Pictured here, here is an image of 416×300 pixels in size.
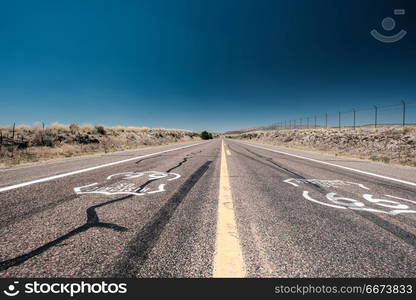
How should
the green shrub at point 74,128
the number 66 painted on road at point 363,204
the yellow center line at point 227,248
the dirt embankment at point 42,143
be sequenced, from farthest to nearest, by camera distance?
the green shrub at point 74,128
the dirt embankment at point 42,143
the number 66 painted on road at point 363,204
the yellow center line at point 227,248

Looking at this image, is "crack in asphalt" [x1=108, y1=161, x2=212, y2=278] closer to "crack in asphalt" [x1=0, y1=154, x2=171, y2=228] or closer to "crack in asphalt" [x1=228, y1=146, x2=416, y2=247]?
"crack in asphalt" [x1=0, y1=154, x2=171, y2=228]

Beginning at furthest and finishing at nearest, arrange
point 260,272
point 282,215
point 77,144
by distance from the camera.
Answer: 1. point 77,144
2. point 282,215
3. point 260,272

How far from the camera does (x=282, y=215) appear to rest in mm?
2305

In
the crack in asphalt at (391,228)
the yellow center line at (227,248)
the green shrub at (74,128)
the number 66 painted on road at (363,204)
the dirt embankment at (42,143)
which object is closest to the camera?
the yellow center line at (227,248)

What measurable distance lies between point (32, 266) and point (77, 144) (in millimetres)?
16353

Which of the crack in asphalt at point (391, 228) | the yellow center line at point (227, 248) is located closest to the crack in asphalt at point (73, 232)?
the yellow center line at point (227, 248)

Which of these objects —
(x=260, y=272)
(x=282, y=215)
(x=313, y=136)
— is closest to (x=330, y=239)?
(x=282, y=215)

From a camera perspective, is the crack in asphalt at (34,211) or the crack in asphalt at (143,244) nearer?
the crack in asphalt at (143,244)

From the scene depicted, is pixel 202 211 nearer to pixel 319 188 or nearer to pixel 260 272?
pixel 260 272

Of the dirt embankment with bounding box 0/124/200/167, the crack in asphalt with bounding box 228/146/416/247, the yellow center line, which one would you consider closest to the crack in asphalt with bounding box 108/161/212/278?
the yellow center line

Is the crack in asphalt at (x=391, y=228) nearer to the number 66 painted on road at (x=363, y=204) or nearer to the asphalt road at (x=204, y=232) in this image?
the asphalt road at (x=204, y=232)

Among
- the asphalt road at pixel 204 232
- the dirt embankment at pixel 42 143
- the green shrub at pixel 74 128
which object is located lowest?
the asphalt road at pixel 204 232

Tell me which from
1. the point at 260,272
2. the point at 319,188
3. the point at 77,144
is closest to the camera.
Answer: the point at 260,272

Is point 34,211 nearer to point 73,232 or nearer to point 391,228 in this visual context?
point 73,232
